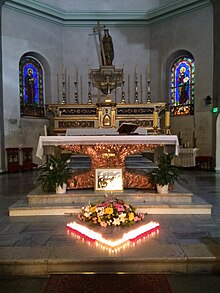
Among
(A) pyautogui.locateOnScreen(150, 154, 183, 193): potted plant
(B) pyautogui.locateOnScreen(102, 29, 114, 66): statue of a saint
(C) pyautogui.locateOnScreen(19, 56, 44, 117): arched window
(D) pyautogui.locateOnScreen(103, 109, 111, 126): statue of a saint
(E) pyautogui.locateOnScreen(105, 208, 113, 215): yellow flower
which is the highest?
(B) pyautogui.locateOnScreen(102, 29, 114, 66): statue of a saint

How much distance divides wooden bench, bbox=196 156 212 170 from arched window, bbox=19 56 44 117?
688 cm

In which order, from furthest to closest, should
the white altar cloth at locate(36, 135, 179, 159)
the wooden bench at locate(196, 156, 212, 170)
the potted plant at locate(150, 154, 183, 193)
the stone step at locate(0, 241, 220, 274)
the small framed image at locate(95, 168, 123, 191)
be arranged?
the wooden bench at locate(196, 156, 212, 170) → the small framed image at locate(95, 168, 123, 191) → the white altar cloth at locate(36, 135, 179, 159) → the potted plant at locate(150, 154, 183, 193) → the stone step at locate(0, 241, 220, 274)

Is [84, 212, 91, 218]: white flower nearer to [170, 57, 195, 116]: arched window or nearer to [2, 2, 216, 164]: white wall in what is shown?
[2, 2, 216, 164]: white wall

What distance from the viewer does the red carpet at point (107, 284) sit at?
2.43 m

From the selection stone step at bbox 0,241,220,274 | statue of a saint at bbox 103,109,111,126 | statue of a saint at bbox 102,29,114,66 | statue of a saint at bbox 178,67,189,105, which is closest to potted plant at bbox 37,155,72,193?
stone step at bbox 0,241,220,274

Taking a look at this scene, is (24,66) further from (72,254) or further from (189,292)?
(189,292)

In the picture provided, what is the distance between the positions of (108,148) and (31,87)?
798cm

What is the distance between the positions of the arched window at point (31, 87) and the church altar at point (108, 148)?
22.9 feet

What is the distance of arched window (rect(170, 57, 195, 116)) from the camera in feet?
38.1

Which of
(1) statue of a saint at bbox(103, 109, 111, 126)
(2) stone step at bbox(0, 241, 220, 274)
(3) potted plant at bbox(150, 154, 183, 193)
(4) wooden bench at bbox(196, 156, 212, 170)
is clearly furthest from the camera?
(1) statue of a saint at bbox(103, 109, 111, 126)

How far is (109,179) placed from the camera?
508cm

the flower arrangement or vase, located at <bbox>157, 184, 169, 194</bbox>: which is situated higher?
vase, located at <bbox>157, 184, 169, 194</bbox>

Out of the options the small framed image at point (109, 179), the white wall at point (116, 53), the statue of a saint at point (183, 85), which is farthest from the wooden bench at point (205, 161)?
the small framed image at point (109, 179)

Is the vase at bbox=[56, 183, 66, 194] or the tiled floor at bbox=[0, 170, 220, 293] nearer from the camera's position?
the tiled floor at bbox=[0, 170, 220, 293]
